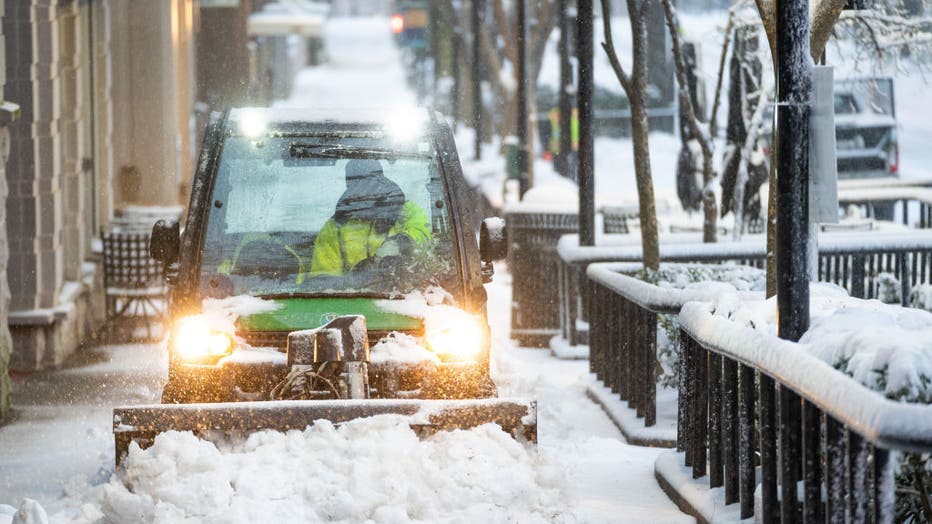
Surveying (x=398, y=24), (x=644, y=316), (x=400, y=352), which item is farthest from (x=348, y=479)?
(x=398, y=24)

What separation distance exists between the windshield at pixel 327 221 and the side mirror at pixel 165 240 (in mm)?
187

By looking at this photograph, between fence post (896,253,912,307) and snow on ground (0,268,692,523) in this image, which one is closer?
snow on ground (0,268,692,523)

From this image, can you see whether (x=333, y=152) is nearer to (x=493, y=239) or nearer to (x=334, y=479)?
(x=493, y=239)

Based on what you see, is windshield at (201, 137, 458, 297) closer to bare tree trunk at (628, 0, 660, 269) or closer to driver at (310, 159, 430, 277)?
driver at (310, 159, 430, 277)

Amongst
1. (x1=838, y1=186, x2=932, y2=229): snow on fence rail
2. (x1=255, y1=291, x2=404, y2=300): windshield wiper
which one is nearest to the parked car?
(x1=838, y1=186, x2=932, y2=229): snow on fence rail

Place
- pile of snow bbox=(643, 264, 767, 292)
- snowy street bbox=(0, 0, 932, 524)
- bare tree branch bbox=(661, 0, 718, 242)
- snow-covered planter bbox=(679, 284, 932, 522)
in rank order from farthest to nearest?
bare tree branch bbox=(661, 0, 718, 242) → pile of snow bbox=(643, 264, 767, 292) → snowy street bbox=(0, 0, 932, 524) → snow-covered planter bbox=(679, 284, 932, 522)

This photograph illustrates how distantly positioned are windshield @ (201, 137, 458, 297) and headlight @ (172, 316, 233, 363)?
311mm

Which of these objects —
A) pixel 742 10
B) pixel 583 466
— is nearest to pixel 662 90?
pixel 742 10

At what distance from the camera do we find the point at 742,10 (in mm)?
15031

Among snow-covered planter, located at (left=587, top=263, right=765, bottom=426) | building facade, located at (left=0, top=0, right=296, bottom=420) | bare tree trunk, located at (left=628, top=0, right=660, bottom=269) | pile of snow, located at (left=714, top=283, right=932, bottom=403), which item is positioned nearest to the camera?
pile of snow, located at (left=714, top=283, right=932, bottom=403)

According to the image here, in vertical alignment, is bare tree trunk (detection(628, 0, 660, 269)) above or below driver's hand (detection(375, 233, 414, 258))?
above

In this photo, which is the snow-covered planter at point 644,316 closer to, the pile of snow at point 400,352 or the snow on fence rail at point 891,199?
the pile of snow at point 400,352

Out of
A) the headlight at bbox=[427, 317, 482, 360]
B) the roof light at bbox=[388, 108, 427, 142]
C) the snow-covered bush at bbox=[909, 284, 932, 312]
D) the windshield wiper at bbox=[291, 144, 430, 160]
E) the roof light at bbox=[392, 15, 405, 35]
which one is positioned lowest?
the snow-covered bush at bbox=[909, 284, 932, 312]

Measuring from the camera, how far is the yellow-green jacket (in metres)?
8.12
